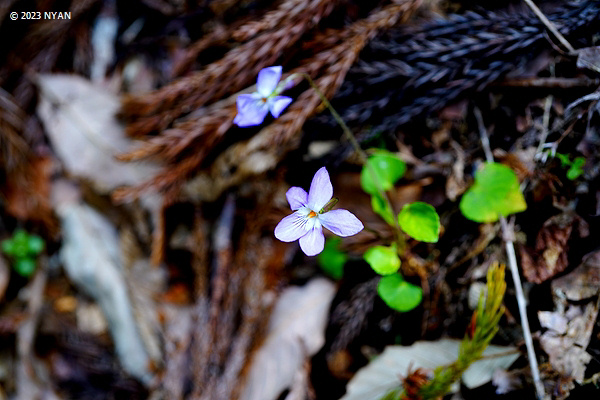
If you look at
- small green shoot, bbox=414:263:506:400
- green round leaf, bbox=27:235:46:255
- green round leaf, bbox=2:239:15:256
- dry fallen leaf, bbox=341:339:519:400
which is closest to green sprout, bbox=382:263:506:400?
small green shoot, bbox=414:263:506:400

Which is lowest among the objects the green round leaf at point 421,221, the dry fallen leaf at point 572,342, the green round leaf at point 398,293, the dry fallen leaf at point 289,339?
the dry fallen leaf at point 289,339

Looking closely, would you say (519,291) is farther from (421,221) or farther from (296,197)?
(296,197)

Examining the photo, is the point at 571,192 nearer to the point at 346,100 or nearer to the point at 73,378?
the point at 346,100

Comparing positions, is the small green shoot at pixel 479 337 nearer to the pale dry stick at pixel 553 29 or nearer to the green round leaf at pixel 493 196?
the green round leaf at pixel 493 196

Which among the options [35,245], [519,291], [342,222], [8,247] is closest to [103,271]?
[35,245]

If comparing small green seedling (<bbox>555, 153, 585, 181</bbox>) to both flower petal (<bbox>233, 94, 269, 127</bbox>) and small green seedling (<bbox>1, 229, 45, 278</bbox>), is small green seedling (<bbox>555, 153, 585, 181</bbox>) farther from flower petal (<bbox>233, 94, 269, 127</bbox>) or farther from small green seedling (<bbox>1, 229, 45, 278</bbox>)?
small green seedling (<bbox>1, 229, 45, 278</bbox>)

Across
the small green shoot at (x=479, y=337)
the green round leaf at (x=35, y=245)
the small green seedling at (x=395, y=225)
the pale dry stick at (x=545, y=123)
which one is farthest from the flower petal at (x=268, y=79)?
the green round leaf at (x=35, y=245)
